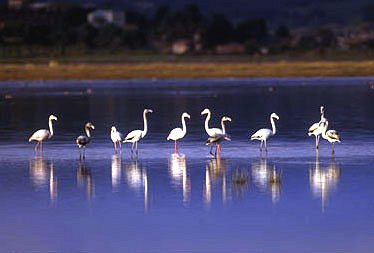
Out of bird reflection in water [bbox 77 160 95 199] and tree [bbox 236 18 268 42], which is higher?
tree [bbox 236 18 268 42]

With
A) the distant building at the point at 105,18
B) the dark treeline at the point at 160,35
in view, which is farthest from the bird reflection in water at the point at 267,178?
the distant building at the point at 105,18

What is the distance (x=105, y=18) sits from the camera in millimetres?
143250

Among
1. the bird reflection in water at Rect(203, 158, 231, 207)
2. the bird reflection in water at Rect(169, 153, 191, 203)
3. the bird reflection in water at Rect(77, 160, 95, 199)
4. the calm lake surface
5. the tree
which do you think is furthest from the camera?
the tree

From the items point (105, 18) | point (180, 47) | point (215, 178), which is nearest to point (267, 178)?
point (215, 178)

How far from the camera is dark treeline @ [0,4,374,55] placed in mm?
106375

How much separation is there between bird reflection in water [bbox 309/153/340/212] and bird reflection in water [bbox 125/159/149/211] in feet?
7.94

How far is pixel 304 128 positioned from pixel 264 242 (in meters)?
14.4

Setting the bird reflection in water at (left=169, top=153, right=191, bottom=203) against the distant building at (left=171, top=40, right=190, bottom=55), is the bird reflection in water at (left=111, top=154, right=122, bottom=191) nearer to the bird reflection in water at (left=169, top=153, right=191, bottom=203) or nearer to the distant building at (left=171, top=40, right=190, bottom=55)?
the bird reflection in water at (left=169, top=153, right=191, bottom=203)

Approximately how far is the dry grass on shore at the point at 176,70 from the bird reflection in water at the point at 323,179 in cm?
3995

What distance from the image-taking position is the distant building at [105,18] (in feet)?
452

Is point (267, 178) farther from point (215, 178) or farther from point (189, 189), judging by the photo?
point (189, 189)

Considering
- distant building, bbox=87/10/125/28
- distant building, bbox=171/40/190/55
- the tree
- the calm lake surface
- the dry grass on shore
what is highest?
distant building, bbox=87/10/125/28

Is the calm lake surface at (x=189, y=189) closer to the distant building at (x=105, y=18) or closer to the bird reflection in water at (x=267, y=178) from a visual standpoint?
the bird reflection in water at (x=267, y=178)

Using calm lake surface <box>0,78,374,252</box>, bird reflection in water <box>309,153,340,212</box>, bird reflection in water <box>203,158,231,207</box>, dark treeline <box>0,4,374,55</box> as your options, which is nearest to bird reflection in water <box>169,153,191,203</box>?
calm lake surface <box>0,78,374,252</box>
